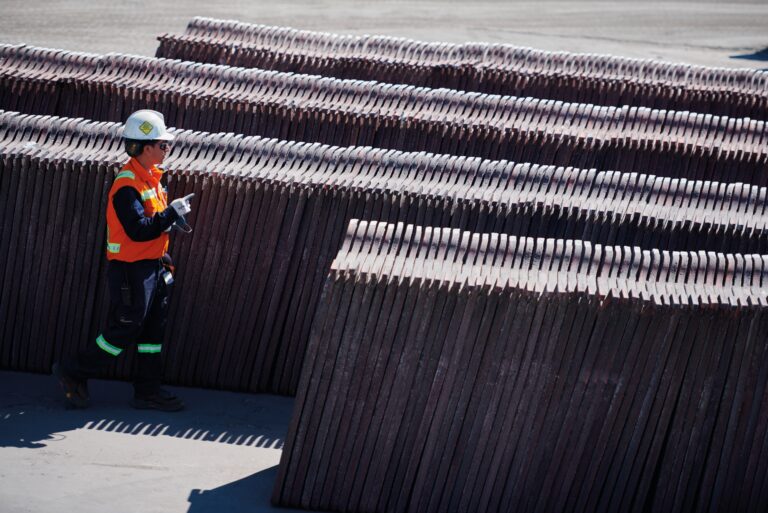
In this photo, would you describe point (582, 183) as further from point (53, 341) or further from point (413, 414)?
point (53, 341)

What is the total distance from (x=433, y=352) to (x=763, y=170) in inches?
163

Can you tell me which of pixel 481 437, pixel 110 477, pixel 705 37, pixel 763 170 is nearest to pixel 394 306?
pixel 481 437

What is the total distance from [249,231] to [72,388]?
1.63 metres

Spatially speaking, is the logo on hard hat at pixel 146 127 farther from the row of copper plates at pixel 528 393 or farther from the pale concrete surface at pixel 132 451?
the pale concrete surface at pixel 132 451

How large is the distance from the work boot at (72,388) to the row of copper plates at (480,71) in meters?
4.39

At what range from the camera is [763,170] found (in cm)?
859

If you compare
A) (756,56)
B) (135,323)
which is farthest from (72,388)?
(756,56)

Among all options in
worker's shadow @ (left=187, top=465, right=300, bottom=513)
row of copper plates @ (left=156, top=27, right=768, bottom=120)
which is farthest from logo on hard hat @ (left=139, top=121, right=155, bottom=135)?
row of copper plates @ (left=156, top=27, right=768, bottom=120)

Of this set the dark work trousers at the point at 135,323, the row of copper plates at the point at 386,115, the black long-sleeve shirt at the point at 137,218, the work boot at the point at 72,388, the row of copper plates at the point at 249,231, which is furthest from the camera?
the row of copper plates at the point at 386,115

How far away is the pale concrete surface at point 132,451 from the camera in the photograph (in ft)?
19.8

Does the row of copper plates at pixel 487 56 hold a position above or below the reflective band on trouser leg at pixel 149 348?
above

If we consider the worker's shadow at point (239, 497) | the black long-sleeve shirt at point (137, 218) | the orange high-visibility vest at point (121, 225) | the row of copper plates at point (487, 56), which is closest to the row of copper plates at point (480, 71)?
the row of copper plates at point (487, 56)

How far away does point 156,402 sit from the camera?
7.14 metres

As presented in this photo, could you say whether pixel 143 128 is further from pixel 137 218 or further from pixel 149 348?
pixel 149 348
